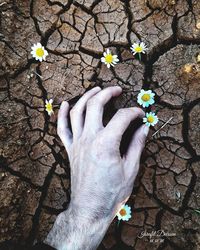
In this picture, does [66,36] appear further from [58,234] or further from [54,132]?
[58,234]

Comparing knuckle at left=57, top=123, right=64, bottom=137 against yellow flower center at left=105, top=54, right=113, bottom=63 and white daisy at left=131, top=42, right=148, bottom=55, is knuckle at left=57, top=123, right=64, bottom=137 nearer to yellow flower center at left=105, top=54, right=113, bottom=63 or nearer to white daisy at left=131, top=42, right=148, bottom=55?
yellow flower center at left=105, top=54, right=113, bottom=63

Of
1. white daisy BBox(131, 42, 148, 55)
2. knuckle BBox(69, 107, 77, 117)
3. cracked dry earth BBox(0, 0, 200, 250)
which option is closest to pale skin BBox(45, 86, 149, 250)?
knuckle BBox(69, 107, 77, 117)

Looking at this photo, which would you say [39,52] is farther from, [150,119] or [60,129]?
[150,119]

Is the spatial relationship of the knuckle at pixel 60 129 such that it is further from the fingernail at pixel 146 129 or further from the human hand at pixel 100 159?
the fingernail at pixel 146 129

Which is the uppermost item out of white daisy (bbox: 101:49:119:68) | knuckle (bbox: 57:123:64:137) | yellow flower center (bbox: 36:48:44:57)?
white daisy (bbox: 101:49:119:68)

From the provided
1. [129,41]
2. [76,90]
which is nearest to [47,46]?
[76,90]

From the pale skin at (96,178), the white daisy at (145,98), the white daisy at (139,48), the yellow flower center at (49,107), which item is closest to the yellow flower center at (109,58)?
the white daisy at (139,48)

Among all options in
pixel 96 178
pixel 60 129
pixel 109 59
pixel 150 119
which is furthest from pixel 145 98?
pixel 96 178
